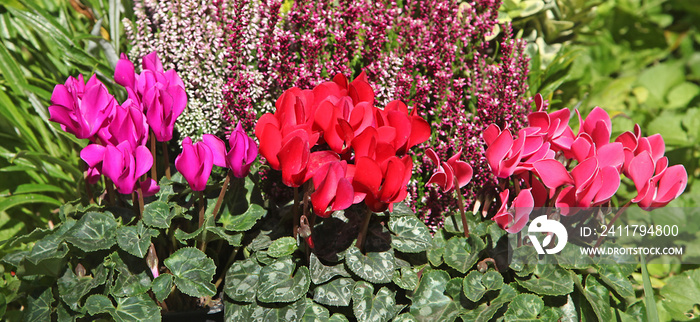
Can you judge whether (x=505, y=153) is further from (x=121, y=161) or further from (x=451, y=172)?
(x=121, y=161)

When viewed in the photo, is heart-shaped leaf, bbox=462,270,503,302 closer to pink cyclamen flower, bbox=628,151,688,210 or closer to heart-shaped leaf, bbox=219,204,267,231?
pink cyclamen flower, bbox=628,151,688,210

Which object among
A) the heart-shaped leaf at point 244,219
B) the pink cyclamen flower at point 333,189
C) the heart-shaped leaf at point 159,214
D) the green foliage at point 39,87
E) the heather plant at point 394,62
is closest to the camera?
the pink cyclamen flower at point 333,189

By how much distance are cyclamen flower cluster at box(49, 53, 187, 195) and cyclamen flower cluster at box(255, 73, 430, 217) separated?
28 centimetres

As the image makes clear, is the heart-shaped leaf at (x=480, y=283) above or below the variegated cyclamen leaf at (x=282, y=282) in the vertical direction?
below

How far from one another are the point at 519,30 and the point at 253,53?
117cm

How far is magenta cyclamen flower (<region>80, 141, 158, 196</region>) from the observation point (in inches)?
52.8

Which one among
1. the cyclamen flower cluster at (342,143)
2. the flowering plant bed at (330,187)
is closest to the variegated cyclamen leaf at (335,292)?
the flowering plant bed at (330,187)

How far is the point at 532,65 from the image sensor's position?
92.0 inches

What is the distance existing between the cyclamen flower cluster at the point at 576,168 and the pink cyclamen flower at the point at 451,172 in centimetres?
8

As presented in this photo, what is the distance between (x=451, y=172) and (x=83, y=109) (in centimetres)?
99

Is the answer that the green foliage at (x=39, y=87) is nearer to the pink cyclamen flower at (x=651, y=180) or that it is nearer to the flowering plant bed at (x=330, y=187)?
the flowering plant bed at (x=330, y=187)

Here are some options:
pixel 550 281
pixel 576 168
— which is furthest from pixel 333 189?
pixel 550 281

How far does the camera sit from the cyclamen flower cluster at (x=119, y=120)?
1364 mm

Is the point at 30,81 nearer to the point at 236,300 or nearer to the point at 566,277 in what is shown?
the point at 236,300
